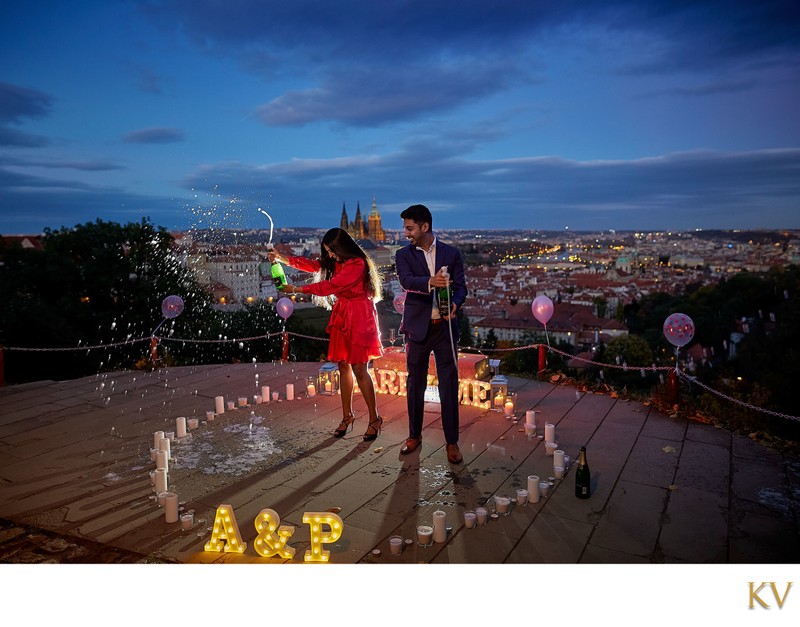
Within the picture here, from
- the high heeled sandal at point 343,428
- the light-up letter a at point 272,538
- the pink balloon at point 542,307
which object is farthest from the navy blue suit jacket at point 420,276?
the pink balloon at point 542,307

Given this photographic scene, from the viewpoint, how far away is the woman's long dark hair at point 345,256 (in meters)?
4.45

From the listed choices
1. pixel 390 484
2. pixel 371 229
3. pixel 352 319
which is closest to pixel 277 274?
pixel 352 319

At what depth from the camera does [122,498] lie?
11.6ft

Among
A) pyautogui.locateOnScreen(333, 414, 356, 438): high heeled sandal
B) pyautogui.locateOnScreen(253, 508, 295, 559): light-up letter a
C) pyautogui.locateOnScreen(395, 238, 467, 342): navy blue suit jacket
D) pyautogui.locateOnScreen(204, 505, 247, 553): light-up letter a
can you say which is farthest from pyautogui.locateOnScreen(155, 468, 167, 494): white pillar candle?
pyautogui.locateOnScreen(395, 238, 467, 342): navy blue suit jacket

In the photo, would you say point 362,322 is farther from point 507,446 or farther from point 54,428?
point 54,428

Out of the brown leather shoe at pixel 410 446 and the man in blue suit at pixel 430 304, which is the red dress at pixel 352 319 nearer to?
the man in blue suit at pixel 430 304

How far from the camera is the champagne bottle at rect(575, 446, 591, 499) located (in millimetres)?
3406

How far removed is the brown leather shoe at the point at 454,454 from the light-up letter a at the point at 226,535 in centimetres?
163

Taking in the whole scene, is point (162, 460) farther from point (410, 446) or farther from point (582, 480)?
point (582, 480)

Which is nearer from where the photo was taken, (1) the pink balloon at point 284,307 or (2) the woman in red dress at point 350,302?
(2) the woman in red dress at point 350,302

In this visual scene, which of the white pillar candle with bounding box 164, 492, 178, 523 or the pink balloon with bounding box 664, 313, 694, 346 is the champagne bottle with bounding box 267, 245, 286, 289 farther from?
the pink balloon with bounding box 664, 313, 694, 346

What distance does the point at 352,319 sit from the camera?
4465mm

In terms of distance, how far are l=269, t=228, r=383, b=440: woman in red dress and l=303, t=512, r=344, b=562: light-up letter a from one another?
67.0 inches
